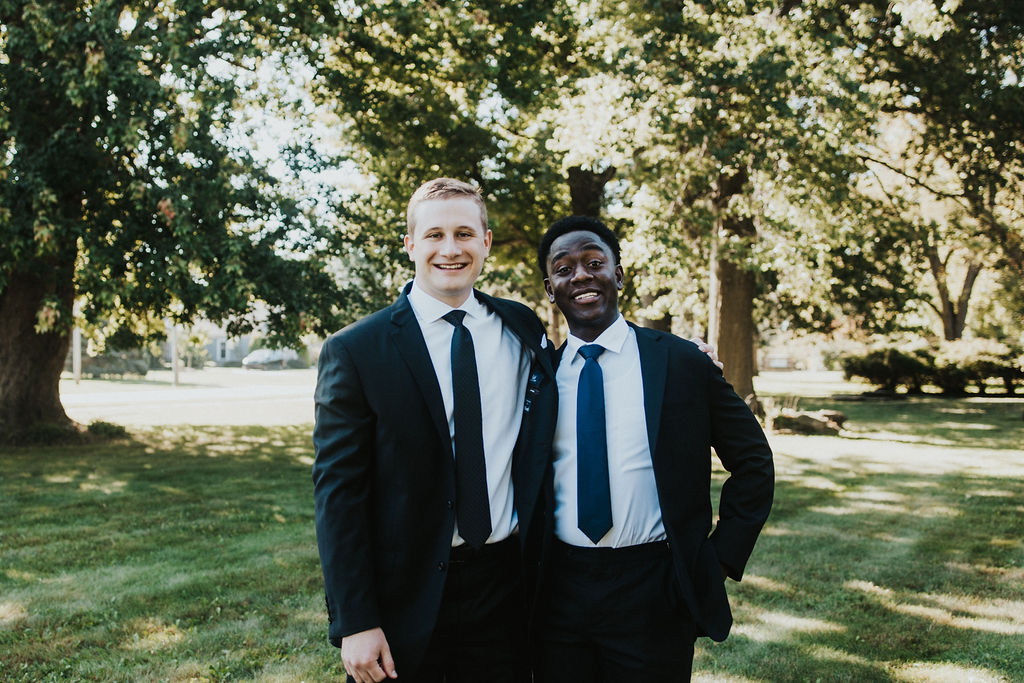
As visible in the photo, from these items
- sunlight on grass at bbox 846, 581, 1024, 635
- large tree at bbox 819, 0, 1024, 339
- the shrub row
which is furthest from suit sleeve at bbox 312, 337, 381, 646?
the shrub row

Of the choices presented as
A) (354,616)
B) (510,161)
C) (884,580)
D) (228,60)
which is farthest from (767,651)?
(510,161)

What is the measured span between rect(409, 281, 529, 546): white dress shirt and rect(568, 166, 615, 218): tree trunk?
14893mm

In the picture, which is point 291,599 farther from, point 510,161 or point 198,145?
point 510,161

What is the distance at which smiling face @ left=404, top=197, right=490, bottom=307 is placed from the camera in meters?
2.55

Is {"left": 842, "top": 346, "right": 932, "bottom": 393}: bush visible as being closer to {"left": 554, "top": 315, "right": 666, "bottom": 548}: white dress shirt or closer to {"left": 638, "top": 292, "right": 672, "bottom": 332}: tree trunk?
{"left": 638, "top": 292, "right": 672, "bottom": 332}: tree trunk

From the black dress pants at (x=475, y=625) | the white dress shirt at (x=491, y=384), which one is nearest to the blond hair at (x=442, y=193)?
the white dress shirt at (x=491, y=384)

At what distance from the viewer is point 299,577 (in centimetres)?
602

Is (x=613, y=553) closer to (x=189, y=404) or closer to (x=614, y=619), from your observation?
(x=614, y=619)

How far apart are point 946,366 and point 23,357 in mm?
28473

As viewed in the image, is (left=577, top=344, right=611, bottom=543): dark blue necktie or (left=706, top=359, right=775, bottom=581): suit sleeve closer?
(left=577, top=344, right=611, bottom=543): dark blue necktie

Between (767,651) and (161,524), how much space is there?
20.4ft

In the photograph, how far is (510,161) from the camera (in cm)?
1673

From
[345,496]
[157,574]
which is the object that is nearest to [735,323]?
[157,574]

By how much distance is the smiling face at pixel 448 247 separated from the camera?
255cm
